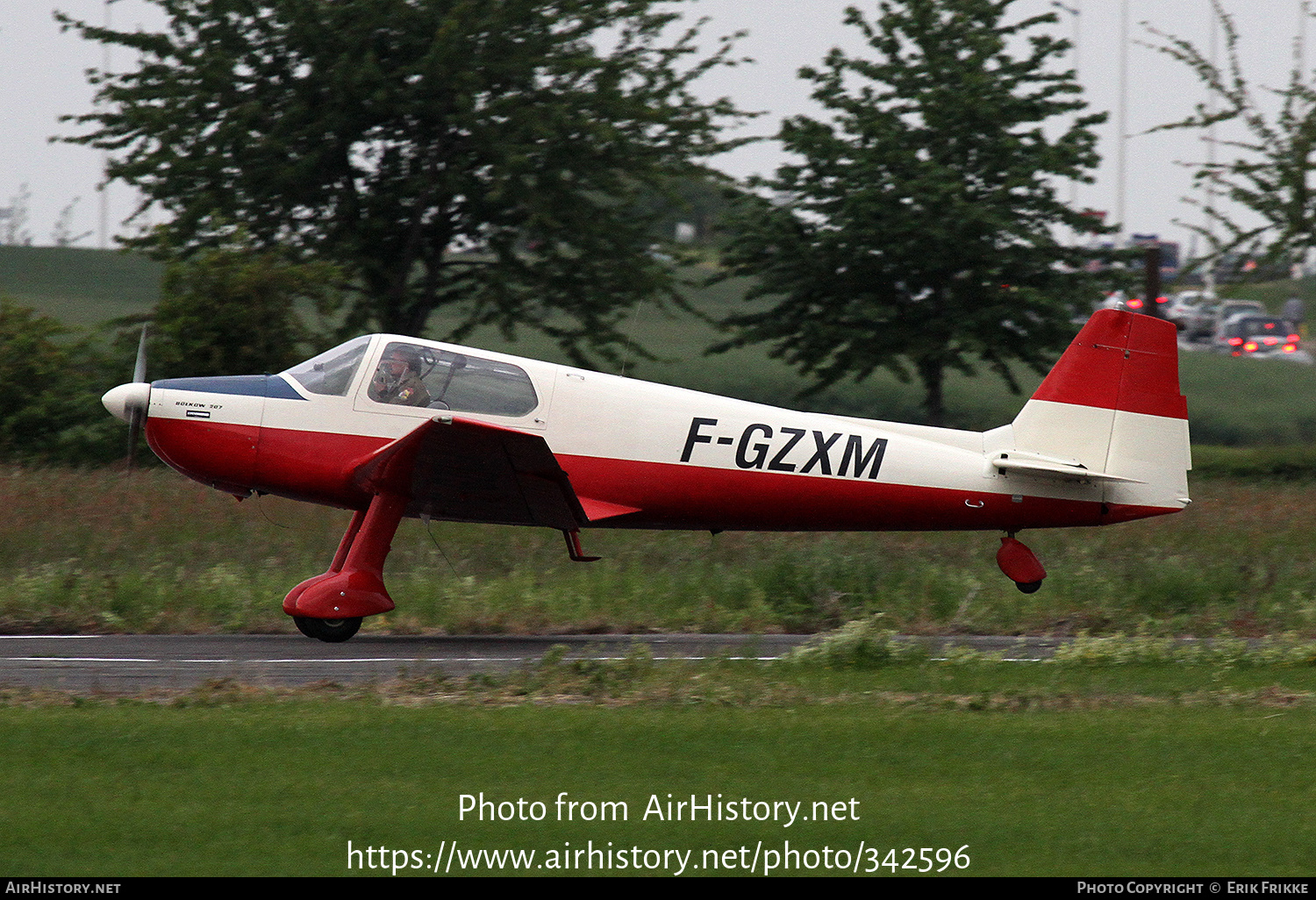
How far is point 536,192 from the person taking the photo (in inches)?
908

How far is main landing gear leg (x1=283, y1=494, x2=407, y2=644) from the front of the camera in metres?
10.4

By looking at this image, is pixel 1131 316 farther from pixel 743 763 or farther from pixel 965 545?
pixel 743 763

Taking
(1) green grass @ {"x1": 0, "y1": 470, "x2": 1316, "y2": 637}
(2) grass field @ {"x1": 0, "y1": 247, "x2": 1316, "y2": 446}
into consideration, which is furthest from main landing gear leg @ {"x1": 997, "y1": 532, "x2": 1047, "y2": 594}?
(2) grass field @ {"x1": 0, "y1": 247, "x2": 1316, "y2": 446}

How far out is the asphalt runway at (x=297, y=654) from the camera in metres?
8.99

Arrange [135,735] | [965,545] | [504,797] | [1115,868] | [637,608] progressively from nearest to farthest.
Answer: [1115,868]
[504,797]
[135,735]
[637,608]
[965,545]

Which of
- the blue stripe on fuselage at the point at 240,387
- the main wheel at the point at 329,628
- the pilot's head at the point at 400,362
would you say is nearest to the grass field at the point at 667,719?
the main wheel at the point at 329,628

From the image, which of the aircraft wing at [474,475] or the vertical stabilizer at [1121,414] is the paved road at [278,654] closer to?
the aircraft wing at [474,475]

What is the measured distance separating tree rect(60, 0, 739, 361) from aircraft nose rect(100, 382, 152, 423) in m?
11.4

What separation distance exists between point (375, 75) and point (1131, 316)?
14628 millimetres

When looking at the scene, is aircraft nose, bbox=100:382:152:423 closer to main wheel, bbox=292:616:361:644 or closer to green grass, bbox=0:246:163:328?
main wheel, bbox=292:616:361:644

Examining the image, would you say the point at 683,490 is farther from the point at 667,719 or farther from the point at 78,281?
the point at 78,281

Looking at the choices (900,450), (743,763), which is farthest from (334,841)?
(900,450)

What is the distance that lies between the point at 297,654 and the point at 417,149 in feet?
48.8

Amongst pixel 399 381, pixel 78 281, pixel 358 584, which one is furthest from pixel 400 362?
pixel 78 281
